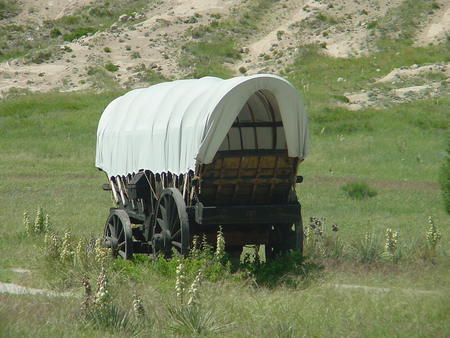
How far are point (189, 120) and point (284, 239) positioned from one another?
271cm

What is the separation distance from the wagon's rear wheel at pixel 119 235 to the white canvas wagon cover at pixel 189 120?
841 mm

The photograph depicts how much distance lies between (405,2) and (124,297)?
7156 cm

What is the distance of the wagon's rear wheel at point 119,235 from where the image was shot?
1559 cm

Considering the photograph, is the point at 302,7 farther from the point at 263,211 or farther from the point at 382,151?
the point at 263,211

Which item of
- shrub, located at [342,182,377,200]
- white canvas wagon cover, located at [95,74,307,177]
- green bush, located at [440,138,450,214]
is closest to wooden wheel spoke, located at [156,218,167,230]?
white canvas wagon cover, located at [95,74,307,177]

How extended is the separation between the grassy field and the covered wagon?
0.82 metres

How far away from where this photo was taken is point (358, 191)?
29.2m

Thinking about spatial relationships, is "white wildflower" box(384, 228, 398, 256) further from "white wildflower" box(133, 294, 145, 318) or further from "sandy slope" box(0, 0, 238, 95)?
"sandy slope" box(0, 0, 238, 95)

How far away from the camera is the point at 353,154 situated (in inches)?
1588

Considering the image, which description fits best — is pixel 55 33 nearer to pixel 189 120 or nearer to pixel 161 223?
pixel 161 223

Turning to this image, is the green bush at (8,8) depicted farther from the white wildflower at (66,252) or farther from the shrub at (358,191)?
the white wildflower at (66,252)

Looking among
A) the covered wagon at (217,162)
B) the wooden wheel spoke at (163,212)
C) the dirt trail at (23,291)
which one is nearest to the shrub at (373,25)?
the covered wagon at (217,162)

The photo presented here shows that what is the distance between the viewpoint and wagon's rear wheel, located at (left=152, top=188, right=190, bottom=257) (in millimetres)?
13664

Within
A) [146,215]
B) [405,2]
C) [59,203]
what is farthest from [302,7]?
[146,215]
